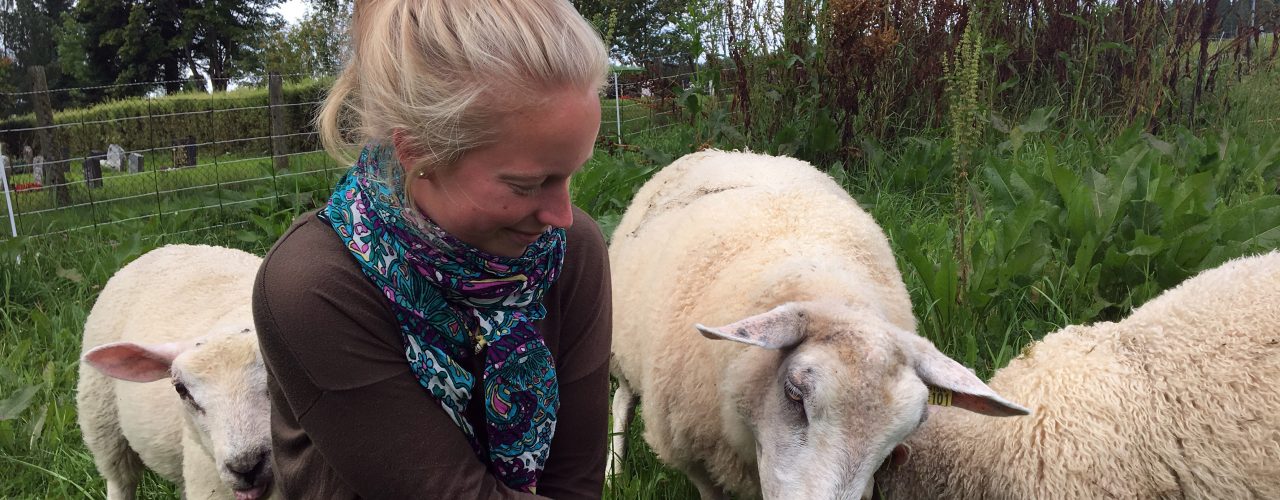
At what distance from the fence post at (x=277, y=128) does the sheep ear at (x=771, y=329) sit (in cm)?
505

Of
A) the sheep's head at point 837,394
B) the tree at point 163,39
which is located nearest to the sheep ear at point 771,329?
the sheep's head at point 837,394

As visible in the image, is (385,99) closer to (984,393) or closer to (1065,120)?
(984,393)

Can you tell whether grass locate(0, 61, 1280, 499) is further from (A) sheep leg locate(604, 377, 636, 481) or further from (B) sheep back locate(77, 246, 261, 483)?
(B) sheep back locate(77, 246, 261, 483)

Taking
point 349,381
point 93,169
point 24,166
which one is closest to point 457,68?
point 349,381

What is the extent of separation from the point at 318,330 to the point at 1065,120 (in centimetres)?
596

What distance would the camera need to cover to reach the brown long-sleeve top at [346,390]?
4.53ft

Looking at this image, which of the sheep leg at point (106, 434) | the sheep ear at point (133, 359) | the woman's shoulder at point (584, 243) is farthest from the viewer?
the sheep leg at point (106, 434)

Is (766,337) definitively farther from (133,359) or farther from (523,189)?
(133,359)

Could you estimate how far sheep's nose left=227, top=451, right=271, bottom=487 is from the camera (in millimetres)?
2123

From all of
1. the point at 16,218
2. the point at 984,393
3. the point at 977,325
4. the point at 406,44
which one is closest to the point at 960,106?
the point at 977,325

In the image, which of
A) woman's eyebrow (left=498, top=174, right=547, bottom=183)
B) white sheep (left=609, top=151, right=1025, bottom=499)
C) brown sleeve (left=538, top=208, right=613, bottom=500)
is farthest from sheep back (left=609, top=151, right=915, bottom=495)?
woman's eyebrow (left=498, top=174, right=547, bottom=183)

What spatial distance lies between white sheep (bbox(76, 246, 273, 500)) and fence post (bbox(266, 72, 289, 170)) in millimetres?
3241

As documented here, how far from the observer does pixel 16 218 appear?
222 inches

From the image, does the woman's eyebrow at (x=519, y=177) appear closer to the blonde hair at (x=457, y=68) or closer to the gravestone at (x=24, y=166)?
the blonde hair at (x=457, y=68)
